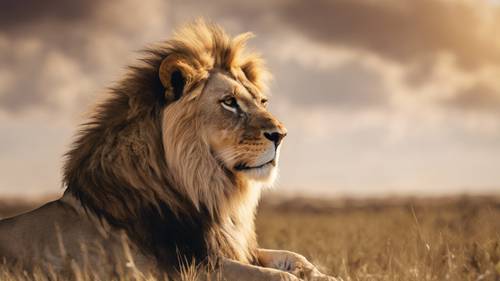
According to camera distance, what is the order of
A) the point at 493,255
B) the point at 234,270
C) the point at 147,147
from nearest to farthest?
the point at 234,270, the point at 147,147, the point at 493,255

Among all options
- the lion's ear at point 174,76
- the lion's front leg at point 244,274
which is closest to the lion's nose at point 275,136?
the lion's ear at point 174,76

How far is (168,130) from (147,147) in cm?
17

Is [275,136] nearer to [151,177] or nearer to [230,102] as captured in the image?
[230,102]

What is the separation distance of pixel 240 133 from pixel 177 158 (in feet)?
1.44

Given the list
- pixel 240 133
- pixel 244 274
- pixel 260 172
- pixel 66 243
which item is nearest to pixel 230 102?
pixel 240 133

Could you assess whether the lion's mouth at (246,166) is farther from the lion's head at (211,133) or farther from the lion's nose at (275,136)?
the lion's nose at (275,136)

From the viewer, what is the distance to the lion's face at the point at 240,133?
4578mm

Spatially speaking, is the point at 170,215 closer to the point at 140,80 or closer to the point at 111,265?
the point at 111,265

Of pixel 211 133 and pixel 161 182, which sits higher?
pixel 211 133

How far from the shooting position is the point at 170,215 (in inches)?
178

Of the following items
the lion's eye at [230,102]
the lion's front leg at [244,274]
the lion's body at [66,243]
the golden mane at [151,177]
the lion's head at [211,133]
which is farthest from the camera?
the lion's eye at [230,102]

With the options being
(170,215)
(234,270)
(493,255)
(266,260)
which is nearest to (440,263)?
(493,255)

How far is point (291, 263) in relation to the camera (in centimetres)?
491

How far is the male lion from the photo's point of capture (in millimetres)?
4391
